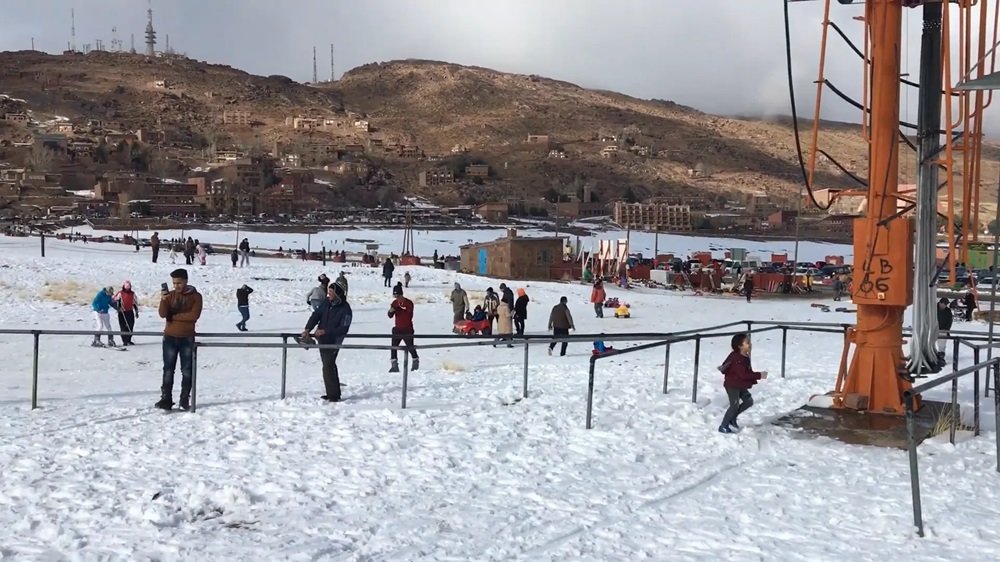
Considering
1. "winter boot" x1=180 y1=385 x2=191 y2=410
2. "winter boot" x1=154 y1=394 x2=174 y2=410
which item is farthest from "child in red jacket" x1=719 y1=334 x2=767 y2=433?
"winter boot" x1=154 y1=394 x2=174 y2=410

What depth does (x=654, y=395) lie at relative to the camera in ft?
37.3

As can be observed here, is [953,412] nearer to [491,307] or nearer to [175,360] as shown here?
[175,360]

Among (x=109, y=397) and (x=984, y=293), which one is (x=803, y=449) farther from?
(x=984, y=293)

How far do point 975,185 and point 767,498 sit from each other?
184 inches

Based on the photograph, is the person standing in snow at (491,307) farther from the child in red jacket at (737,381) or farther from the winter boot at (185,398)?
the child in red jacket at (737,381)

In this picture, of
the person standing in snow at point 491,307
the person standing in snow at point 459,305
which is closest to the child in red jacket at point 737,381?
the person standing in snow at point 491,307

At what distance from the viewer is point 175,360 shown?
10336mm

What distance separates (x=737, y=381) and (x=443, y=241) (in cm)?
8475

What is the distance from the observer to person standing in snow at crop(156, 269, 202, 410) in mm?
10258

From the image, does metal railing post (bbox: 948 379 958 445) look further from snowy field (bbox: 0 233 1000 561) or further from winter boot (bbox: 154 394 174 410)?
winter boot (bbox: 154 394 174 410)

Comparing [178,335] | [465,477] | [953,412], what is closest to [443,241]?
[178,335]

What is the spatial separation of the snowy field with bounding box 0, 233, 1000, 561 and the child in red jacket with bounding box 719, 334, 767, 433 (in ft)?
0.85

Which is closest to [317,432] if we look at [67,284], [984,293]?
[67,284]

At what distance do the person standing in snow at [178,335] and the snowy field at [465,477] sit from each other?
27 centimetres
